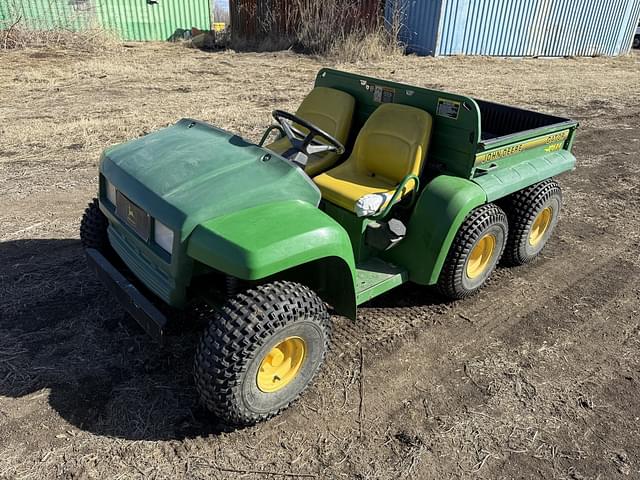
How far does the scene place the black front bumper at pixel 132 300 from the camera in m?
2.39

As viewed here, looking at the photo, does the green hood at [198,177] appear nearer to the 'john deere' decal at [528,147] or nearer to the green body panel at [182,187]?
the green body panel at [182,187]

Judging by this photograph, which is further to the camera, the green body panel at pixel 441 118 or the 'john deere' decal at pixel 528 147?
the 'john deere' decal at pixel 528 147

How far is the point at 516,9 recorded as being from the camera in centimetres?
1395

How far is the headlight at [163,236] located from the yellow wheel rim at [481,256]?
2.02 m

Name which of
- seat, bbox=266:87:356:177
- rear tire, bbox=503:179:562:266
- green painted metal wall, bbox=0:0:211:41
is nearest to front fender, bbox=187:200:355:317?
seat, bbox=266:87:356:177

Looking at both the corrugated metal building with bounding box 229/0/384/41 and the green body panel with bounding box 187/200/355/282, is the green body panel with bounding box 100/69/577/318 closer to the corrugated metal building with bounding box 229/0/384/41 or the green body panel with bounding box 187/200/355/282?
the green body panel with bounding box 187/200/355/282

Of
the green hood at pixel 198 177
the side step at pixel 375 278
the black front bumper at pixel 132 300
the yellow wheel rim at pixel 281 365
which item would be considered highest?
the green hood at pixel 198 177

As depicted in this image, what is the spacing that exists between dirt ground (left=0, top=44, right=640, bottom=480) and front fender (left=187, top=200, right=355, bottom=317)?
0.79m

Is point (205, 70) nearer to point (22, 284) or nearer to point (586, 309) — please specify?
point (22, 284)

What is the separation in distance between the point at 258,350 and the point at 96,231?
1.53 meters

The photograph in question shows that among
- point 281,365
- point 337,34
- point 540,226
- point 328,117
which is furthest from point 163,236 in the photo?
point 337,34

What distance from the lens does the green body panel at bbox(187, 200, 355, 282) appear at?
7.07ft

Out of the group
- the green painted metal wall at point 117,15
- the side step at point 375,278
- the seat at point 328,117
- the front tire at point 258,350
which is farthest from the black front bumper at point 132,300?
the green painted metal wall at point 117,15

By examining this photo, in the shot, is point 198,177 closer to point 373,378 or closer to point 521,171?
point 373,378
